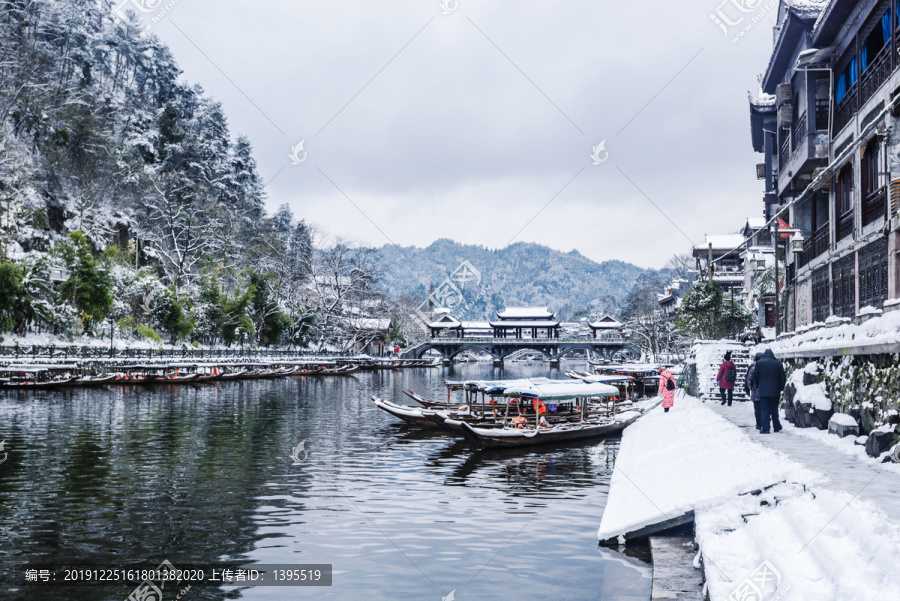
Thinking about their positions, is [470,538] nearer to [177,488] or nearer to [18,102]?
[177,488]

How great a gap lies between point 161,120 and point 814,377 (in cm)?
8613

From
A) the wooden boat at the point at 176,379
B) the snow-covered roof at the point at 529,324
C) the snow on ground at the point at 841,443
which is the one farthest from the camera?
the snow-covered roof at the point at 529,324

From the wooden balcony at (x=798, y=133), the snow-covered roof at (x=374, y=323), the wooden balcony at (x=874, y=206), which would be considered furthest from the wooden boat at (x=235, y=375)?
the wooden balcony at (x=874, y=206)

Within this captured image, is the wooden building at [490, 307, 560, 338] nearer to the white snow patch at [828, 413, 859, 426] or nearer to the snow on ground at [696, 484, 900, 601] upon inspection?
the white snow patch at [828, 413, 859, 426]

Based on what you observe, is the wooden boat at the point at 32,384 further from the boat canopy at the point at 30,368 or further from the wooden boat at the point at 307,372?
the wooden boat at the point at 307,372

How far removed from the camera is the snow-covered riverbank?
677cm

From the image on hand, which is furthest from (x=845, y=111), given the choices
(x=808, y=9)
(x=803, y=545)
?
(x=803, y=545)

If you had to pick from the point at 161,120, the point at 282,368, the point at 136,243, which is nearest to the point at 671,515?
the point at 282,368

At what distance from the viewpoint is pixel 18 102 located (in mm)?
60250

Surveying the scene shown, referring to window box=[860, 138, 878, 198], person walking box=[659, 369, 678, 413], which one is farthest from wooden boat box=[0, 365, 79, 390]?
window box=[860, 138, 878, 198]

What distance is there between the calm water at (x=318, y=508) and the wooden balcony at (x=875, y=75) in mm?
13838

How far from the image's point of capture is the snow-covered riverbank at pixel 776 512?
6.77 metres

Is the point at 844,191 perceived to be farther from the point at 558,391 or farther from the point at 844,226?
the point at 558,391

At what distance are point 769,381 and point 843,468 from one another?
18.0 ft
